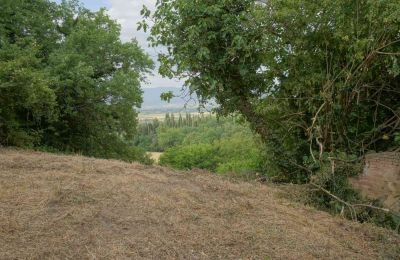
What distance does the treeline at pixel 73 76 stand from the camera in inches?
476

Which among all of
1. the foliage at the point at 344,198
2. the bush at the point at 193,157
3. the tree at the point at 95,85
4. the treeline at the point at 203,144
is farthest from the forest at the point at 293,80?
the bush at the point at 193,157

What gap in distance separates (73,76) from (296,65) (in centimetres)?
858

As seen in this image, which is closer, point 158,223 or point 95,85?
point 158,223

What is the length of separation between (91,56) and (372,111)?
1195 centimetres

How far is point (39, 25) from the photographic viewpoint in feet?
50.4

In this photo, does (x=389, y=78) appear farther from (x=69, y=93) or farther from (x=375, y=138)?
(x=69, y=93)

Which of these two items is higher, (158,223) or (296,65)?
(296,65)

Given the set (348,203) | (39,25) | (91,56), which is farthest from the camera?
Result: (91,56)

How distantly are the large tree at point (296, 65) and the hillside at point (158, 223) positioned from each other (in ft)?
6.25

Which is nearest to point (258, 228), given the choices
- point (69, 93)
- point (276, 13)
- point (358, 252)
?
point (358, 252)

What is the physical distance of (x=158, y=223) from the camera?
169 inches

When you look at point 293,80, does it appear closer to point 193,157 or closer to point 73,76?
point 73,76

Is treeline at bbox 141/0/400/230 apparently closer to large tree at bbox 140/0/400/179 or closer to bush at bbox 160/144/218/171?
large tree at bbox 140/0/400/179

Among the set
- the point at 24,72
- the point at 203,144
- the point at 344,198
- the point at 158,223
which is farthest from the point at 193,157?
the point at 158,223
